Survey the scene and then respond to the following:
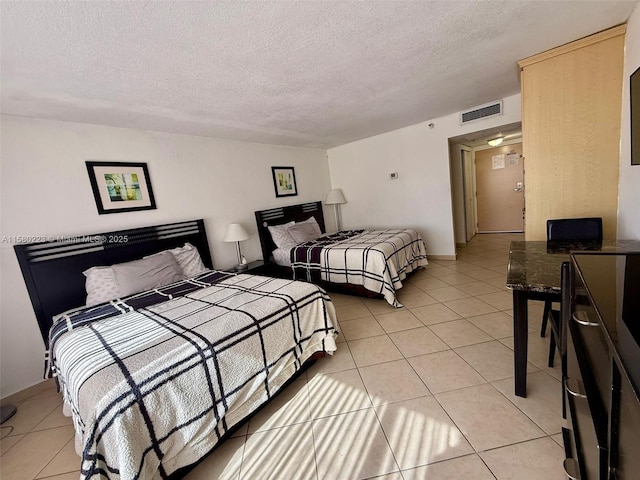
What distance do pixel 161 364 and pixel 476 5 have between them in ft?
8.62

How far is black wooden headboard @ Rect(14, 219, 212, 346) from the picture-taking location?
216cm

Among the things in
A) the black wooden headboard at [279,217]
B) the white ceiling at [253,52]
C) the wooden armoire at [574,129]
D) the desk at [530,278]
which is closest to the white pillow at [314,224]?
the black wooden headboard at [279,217]

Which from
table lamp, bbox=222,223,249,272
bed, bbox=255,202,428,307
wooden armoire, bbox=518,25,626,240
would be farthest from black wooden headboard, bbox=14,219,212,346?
wooden armoire, bbox=518,25,626,240

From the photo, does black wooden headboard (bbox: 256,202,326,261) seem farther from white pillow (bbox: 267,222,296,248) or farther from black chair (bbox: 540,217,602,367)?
black chair (bbox: 540,217,602,367)

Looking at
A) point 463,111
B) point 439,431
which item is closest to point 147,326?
point 439,431

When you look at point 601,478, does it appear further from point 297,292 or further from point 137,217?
point 137,217

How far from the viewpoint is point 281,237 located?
398cm

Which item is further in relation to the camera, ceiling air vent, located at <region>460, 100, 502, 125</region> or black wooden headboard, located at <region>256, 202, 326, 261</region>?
black wooden headboard, located at <region>256, 202, 326, 261</region>

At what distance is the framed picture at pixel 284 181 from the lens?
4.33 metres

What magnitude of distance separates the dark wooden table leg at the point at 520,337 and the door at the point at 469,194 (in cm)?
462

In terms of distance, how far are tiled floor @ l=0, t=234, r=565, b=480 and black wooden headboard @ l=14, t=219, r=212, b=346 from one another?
0.73m

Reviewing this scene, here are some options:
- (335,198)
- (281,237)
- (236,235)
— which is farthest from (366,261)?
(335,198)

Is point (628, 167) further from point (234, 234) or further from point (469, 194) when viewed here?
point (469, 194)

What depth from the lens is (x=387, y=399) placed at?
66.2 inches
